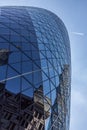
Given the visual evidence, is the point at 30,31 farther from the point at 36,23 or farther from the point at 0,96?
the point at 0,96

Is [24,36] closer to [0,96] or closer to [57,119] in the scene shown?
[57,119]

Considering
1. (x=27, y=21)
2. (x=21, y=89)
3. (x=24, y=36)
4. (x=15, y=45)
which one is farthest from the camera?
(x=27, y=21)

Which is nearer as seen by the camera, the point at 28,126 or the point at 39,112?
the point at 28,126

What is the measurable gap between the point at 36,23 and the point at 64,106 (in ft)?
34.3

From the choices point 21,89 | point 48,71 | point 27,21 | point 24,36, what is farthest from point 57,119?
point 27,21

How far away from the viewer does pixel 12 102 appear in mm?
20734

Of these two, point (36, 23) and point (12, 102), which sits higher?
point (36, 23)

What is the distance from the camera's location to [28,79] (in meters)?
24.0

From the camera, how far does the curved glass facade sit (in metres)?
20.8

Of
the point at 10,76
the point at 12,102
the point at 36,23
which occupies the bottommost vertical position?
the point at 12,102

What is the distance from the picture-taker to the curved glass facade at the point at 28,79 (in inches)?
821

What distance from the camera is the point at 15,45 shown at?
27.4 meters

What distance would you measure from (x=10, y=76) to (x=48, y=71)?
6.33 meters

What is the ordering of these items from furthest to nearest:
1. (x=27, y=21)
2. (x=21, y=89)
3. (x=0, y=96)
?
(x=27, y=21) → (x=21, y=89) → (x=0, y=96)
